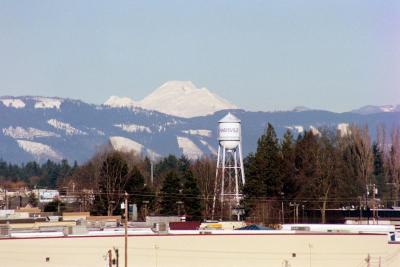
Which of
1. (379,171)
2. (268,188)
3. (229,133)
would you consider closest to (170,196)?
(268,188)

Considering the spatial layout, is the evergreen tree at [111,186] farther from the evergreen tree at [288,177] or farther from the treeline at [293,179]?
the evergreen tree at [288,177]

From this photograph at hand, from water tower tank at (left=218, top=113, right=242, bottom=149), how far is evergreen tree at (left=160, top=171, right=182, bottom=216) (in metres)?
8.47

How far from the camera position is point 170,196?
12606cm

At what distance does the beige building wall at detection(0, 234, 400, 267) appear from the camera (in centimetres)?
7450

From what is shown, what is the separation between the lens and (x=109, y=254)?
71688 millimetres

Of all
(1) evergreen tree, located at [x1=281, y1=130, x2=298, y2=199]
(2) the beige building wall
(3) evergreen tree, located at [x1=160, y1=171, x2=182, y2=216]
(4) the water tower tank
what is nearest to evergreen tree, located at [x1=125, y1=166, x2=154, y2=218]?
(3) evergreen tree, located at [x1=160, y1=171, x2=182, y2=216]

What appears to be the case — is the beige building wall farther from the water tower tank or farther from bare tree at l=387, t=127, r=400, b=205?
bare tree at l=387, t=127, r=400, b=205

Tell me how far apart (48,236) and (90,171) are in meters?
119

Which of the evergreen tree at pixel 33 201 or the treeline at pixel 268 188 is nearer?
the treeline at pixel 268 188

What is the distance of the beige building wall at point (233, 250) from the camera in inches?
2933

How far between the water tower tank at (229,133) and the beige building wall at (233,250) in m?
58.8

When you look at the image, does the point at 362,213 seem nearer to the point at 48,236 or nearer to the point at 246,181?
the point at 246,181

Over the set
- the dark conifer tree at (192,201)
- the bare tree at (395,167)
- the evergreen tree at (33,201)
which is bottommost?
the dark conifer tree at (192,201)

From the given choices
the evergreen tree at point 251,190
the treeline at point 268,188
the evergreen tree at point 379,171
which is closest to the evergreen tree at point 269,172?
the treeline at point 268,188
